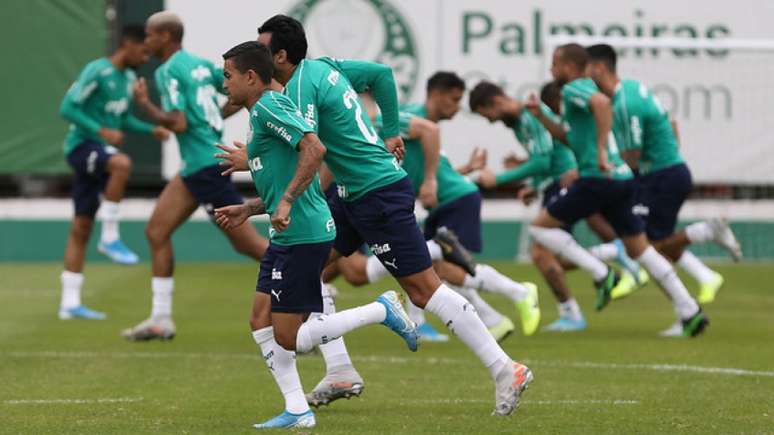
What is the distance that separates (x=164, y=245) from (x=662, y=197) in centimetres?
460

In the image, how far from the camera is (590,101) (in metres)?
13.2

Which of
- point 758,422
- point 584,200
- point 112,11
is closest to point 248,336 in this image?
Answer: point 584,200

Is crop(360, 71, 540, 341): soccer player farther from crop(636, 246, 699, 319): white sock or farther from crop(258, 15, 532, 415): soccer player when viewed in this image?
crop(258, 15, 532, 415): soccer player

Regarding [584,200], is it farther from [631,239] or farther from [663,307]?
[663,307]

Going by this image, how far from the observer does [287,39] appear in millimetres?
8656

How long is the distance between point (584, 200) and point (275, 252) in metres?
5.52

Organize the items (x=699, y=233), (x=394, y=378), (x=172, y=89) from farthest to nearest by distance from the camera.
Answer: (x=699, y=233), (x=172, y=89), (x=394, y=378)

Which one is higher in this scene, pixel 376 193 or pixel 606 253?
pixel 376 193

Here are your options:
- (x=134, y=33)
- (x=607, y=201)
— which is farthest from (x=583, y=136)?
(x=134, y=33)

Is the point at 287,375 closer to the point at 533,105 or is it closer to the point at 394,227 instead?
the point at 394,227

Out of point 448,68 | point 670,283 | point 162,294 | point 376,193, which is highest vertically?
point 376,193

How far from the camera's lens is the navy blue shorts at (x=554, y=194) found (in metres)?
14.1

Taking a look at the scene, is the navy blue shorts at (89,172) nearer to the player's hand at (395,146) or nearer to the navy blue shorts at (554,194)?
the navy blue shorts at (554,194)

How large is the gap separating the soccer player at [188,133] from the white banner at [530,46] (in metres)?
10.3
